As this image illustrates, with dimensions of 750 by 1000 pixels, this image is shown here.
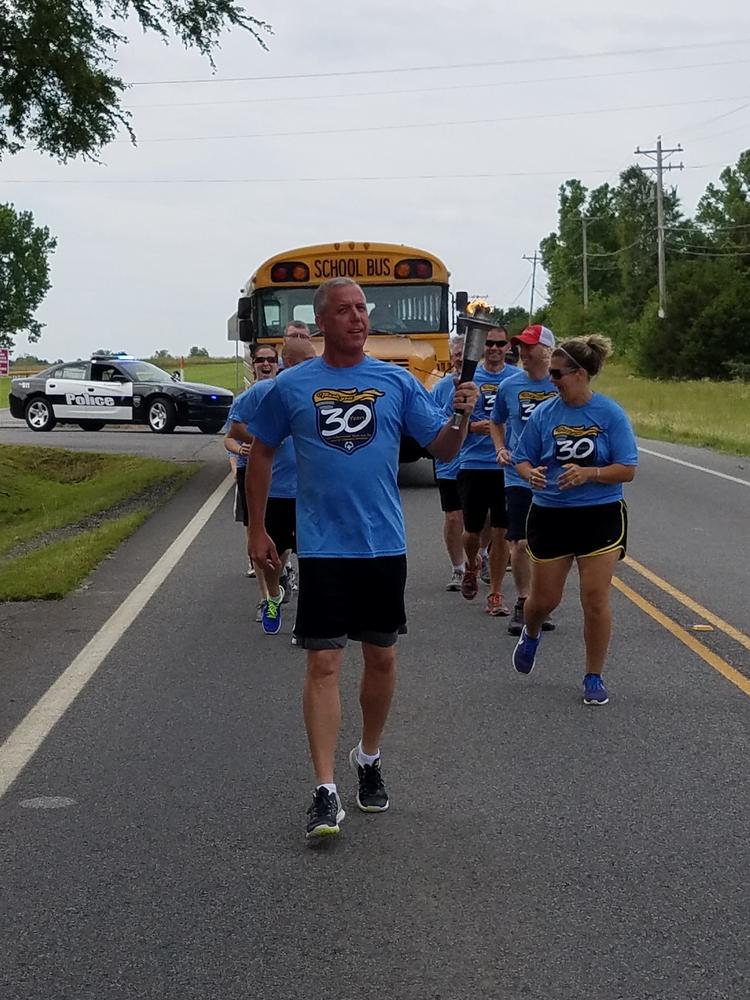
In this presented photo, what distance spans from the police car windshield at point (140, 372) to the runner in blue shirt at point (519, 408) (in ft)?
82.8

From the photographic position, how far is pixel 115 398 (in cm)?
3403

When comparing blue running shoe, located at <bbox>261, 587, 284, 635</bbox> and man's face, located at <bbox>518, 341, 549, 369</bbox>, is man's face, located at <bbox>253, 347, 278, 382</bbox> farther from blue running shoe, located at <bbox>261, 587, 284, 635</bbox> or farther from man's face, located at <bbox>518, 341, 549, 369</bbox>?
man's face, located at <bbox>518, 341, 549, 369</bbox>

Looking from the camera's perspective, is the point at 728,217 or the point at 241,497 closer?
the point at 241,497

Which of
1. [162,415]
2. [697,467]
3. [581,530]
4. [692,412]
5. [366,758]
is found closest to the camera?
[366,758]

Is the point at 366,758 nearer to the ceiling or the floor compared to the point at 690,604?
nearer to the ceiling

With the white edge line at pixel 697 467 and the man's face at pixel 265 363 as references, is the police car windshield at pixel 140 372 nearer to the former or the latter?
the white edge line at pixel 697 467

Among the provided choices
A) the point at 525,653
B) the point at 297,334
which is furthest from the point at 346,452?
the point at 297,334

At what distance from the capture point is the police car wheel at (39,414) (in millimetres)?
35272

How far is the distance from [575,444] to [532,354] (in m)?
1.73

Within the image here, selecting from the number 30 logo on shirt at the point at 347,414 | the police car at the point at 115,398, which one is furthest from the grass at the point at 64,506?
the police car at the point at 115,398

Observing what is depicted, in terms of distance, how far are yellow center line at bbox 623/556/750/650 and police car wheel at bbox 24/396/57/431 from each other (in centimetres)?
2471

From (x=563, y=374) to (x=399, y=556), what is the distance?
211cm

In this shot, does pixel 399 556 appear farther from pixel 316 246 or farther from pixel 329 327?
pixel 316 246

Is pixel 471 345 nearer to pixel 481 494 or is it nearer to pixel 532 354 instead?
pixel 532 354
